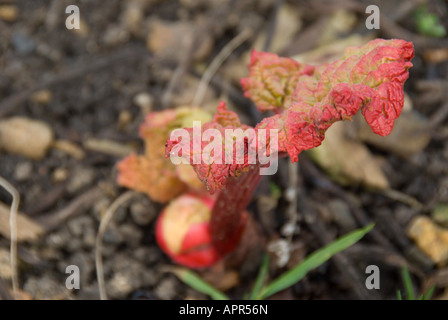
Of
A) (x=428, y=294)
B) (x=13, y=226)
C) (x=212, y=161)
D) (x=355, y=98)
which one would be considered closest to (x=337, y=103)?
(x=355, y=98)

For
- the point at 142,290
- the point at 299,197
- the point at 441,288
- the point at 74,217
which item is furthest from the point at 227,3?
the point at 441,288

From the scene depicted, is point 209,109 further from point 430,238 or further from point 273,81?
point 430,238

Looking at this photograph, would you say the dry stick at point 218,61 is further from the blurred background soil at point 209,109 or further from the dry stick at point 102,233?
the dry stick at point 102,233

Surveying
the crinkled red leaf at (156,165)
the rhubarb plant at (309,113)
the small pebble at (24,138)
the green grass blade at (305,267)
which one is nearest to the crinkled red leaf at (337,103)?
the rhubarb plant at (309,113)

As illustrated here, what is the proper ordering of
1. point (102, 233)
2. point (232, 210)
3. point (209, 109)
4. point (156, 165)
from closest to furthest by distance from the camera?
point (232, 210)
point (156, 165)
point (102, 233)
point (209, 109)

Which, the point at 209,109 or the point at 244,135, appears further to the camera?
the point at 209,109

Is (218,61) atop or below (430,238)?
atop
